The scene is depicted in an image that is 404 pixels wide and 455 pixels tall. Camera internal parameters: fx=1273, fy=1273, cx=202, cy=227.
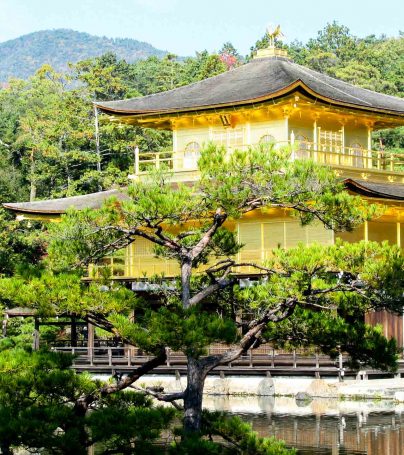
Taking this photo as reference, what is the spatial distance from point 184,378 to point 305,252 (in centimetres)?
1620

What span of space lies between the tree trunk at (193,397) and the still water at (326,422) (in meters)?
5.58

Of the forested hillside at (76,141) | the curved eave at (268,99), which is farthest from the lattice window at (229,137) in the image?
the forested hillside at (76,141)

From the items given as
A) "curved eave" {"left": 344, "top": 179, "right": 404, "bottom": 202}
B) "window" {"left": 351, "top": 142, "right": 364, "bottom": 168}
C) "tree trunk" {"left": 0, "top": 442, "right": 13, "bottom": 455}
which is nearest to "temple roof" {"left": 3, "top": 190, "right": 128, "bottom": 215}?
"window" {"left": 351, "top": 142, "right": 364, "bottom": 168}

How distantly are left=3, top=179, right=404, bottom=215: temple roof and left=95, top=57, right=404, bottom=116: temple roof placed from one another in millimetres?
2346

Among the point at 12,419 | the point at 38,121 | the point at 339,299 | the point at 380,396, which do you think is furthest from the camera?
the point at 38,121

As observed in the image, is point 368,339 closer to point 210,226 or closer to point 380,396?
point 210,226

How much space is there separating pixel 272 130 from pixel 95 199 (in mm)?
5708

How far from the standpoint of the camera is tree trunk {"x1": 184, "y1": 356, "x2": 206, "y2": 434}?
15.9m

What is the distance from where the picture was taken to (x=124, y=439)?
15734 mm

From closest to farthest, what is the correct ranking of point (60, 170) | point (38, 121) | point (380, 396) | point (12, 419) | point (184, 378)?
point (12, 419)
point (380, 396)
point (184, 378)
point (60, 170)
point (38, 121)

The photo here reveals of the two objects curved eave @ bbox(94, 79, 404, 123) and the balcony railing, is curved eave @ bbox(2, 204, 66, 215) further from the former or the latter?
curved eave @ bbox(94, 79, 404, 123)

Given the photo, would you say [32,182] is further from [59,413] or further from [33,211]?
[59,413]

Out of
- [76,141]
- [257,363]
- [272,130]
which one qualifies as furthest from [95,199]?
[76,141]

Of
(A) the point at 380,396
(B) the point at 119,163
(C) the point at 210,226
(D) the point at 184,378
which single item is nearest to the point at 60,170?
(B) the point at 119,163
